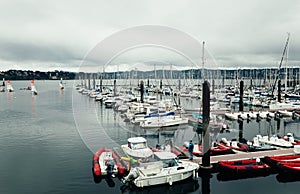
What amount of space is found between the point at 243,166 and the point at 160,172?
6.24 meters

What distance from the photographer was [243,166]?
18.6 meters

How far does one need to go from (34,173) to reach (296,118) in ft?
134

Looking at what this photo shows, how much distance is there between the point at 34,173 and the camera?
63.2 feet

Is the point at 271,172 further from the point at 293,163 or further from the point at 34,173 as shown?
the point at 34,173

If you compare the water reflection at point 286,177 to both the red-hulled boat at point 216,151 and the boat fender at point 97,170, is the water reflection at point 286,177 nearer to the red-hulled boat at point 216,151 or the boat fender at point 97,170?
the red-hulled boat at point 216,151

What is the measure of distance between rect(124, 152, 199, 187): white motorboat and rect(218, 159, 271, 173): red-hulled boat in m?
2.79

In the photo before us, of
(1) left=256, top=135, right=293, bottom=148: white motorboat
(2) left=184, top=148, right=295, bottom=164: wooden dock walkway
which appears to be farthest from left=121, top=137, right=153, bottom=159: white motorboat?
(1) left=256, top=135, right=293, bottom=148: white motorboat

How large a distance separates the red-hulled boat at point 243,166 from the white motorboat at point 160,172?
279 cm

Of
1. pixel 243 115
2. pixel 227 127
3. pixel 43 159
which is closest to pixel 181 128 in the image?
pixel 227 127

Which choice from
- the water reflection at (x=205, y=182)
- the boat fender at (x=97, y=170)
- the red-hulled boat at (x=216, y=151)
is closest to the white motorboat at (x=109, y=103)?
the red-hulled boat at (x=216, y=151)

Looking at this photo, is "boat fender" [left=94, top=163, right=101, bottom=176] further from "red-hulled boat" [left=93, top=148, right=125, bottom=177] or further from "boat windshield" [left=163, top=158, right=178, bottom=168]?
"boat windshield" [left=163, top=158, right=178, bottom=168]

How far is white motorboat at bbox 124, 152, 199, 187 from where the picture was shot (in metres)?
16.2

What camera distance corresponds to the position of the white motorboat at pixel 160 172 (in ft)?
53.2

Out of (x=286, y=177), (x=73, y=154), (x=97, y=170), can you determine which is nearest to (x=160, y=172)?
(x=97, y=170)
